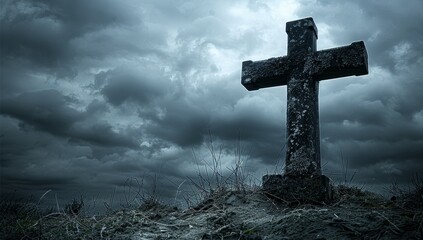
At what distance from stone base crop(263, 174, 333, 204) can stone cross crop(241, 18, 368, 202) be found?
0.16m

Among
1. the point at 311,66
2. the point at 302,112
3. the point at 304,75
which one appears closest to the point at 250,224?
the point at 302,112

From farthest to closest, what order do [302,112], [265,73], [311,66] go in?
[265,73] < [311,66] < [302,112]

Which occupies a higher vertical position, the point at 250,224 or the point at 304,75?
the point at 304,75

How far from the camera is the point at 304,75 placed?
4.91 meters

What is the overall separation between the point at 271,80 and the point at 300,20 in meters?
1.07

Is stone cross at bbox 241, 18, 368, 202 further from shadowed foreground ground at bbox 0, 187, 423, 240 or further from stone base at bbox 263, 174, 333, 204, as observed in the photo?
shadowed foreground ground at bbox 0, 187, 423, 240

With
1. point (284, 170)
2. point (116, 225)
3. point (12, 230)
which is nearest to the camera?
point (116, 225)

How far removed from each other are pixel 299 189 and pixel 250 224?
1.24 m

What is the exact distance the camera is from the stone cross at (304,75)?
4.56 m

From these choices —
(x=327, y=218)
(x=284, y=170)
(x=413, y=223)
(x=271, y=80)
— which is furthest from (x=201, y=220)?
(x=271, y=80)

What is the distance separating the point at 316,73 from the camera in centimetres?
485

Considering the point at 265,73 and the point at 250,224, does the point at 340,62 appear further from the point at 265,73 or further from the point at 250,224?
the point at 250,224

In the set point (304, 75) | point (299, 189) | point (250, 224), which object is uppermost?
point (304, 75)

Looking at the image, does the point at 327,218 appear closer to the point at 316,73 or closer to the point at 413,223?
the point at 413,223
